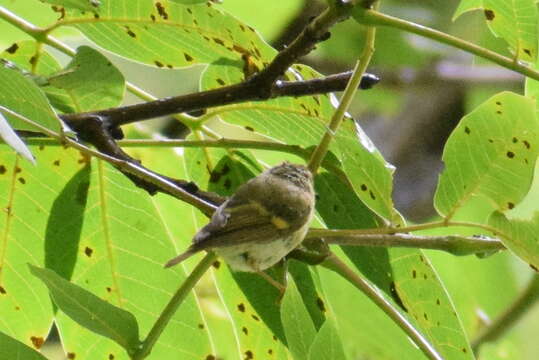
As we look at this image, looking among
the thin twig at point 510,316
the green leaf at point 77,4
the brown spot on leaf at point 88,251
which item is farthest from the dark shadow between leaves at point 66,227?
the thin twig at point 510,316

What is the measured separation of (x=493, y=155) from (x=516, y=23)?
17 centimetres

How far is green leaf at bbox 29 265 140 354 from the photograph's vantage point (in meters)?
1.25

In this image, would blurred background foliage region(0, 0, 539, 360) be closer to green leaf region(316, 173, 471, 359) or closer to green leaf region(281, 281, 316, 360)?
green leaf region(316, 173, 471, 359)

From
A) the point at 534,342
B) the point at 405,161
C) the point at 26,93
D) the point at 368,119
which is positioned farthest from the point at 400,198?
the point at 26,93

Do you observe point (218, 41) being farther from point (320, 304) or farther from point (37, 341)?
point (37, 341)

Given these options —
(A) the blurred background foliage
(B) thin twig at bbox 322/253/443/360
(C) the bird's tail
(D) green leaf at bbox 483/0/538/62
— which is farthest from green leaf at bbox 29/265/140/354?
(A) the blurred background foliage

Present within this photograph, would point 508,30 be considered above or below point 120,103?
above

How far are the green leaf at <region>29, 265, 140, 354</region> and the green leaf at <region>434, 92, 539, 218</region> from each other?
0.42 m

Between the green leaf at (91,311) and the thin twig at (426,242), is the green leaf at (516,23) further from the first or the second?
the green leaf at (91,311)

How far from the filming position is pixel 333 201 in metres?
1.58

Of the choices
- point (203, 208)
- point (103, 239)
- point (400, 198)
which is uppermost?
point (203, 208)

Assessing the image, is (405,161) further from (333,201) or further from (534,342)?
(333,201)

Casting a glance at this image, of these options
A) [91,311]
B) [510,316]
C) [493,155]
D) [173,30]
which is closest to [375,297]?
[493,155]

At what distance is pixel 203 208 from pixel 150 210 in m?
0.25
